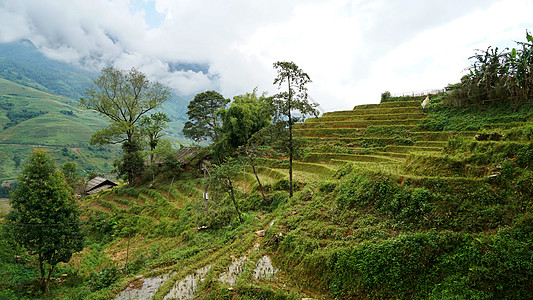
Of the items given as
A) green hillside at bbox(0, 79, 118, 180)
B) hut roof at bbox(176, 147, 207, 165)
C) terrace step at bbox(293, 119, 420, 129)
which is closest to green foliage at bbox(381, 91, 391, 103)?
terrace step at bbox(293, 119, 420, 129)

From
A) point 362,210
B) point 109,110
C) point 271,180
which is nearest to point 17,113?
point 109,110

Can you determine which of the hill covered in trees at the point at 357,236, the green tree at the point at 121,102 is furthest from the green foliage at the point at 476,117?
the green tree at the point at 121,102

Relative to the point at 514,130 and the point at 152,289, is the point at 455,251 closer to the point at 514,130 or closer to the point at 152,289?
the point at 514,130

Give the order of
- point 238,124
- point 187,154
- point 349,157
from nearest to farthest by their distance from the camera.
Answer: point 349,157 < point 238,124 < point 187,154

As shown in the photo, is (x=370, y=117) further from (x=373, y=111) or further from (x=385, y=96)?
(x=385, y=96)

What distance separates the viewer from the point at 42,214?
38.7 ft

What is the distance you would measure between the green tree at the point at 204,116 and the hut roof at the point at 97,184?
58.5 feet

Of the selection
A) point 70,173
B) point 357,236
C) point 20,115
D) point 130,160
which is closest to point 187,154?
point 130,160

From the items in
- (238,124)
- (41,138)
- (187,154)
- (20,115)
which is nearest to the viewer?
(238,124)

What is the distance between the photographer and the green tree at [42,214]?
11492 millimetres

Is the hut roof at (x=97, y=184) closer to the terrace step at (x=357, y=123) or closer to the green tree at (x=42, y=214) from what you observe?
the green tree at (x=42, y=214)

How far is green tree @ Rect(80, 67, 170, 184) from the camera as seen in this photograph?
27.6 metres

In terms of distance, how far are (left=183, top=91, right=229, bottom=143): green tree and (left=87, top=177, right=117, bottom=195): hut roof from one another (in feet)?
58.5

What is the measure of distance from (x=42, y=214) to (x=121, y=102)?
20.3 meters
